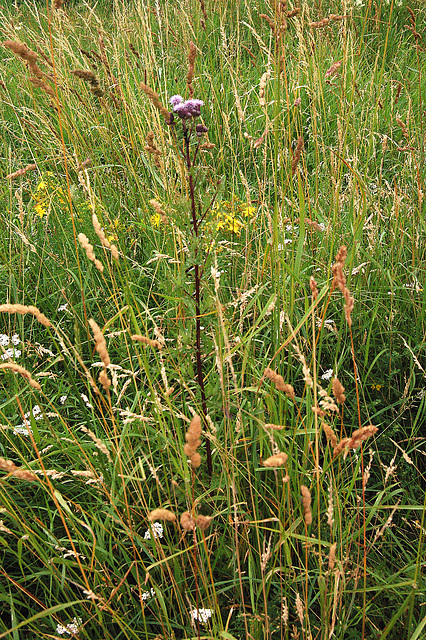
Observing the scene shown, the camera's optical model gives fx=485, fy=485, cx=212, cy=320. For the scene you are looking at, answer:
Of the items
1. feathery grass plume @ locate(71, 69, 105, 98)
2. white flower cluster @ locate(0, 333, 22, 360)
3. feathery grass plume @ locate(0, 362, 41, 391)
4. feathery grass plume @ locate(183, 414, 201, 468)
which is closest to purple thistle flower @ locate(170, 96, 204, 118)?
feathery grass plume @ locate(71, 69, 105, 98)

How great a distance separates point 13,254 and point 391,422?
1878mm

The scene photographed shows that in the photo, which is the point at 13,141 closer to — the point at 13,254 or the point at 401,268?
the point at 13,254

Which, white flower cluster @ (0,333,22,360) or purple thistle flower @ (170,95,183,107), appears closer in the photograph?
purple thistle flower @ (170,95,183,107)

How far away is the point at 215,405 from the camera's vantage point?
1.31 meters

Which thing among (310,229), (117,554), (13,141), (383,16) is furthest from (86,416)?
(383,16)

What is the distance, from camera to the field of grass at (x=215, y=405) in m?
1.05

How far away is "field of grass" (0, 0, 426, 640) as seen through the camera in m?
1.05

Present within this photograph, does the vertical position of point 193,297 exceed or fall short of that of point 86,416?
it exceeds it

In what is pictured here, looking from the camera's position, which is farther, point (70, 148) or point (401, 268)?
point (70, 148)

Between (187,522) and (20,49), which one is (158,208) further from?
(187,522)

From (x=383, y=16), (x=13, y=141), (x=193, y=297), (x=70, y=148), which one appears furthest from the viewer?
(x=383, y=16)

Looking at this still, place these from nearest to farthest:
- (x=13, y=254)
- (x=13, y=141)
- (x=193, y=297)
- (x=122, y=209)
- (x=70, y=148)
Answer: (x=193, y=297)
(x=13, y=254)
(x=122, y=209)
(x=70, y=148)
(x=13, y=141)

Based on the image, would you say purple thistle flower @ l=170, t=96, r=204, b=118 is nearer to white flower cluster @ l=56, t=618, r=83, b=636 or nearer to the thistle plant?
the thistle plant

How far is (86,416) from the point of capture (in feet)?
5.34
